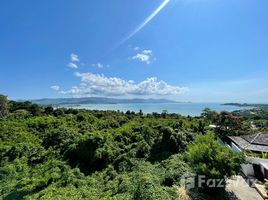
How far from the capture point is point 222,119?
3419 centimetres

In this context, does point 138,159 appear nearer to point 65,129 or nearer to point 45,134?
point 65,129

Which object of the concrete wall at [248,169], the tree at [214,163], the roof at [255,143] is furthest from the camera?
the roof at [255,143]

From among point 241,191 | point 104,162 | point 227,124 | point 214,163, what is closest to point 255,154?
point 241,191

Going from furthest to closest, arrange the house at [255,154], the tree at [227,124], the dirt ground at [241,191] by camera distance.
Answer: the tree at [227,124], the house at [255,154], the dirt ground at [241,191]

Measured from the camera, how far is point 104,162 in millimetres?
19203

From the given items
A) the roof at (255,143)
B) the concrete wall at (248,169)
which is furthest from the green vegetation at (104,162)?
the roof at (255,143)

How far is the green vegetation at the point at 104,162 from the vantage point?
41.5 feet

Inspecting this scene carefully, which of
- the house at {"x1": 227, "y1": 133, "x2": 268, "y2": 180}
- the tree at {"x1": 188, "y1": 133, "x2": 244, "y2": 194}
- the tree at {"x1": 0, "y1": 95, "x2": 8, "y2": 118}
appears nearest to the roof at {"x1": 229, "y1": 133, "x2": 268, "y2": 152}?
the house at {"x1": 227, "y1": 133, "x2": 268, "y2": 180}

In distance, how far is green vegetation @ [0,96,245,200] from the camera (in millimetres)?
12648

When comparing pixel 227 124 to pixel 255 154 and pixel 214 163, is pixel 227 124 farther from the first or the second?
pixel 214 163

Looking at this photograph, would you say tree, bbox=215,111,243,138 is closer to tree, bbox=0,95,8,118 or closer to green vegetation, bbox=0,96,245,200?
green vegetation, bbox=0,96,245,200

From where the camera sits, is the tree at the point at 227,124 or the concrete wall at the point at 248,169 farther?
the tree at the point at 227,124

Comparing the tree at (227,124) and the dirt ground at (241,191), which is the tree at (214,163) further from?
the tree at (227,124)

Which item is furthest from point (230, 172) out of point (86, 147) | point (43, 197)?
point (86, 147)
